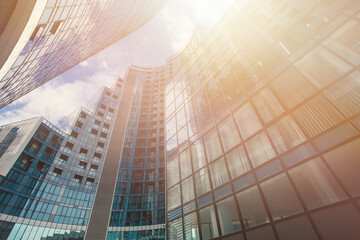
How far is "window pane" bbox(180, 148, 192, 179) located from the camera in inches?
513

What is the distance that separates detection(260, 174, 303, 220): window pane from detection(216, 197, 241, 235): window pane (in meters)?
1.97

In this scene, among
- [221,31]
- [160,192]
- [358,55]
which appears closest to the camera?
[358,55]

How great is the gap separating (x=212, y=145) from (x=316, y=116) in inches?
249

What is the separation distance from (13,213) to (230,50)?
169 feet

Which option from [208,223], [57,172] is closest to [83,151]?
[57,172]

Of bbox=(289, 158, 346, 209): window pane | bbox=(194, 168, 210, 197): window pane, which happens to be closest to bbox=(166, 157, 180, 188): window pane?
bbox=(194, 168, 210, 197): window pane

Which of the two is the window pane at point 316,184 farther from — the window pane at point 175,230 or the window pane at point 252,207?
the window pane at point 175,230

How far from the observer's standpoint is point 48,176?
1683 inches

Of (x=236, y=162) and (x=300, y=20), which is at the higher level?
(x=300, y=20)

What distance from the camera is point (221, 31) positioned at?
16281 millimetres

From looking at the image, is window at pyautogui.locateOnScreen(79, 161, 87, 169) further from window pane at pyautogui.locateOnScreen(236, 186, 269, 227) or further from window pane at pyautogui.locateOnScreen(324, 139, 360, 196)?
window pane at pyautogui.locateOnScreen(324, 139, 360, 196)

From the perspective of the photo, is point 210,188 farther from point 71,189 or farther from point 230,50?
point 71,189

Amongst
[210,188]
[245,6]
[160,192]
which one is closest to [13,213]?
[160,192]

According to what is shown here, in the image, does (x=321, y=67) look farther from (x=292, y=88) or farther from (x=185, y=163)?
(x=185, y=163)
